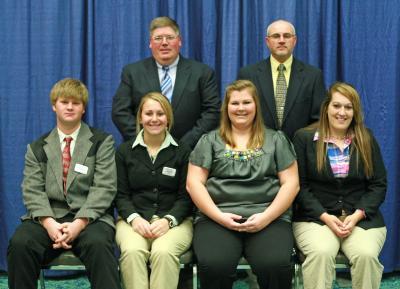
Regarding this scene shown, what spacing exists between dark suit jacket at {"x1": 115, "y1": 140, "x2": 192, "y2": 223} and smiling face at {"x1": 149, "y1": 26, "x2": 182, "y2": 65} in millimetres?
669

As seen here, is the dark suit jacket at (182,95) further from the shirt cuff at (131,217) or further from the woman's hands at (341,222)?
the woman's hands at (341,222)

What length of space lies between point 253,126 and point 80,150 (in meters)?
1.03

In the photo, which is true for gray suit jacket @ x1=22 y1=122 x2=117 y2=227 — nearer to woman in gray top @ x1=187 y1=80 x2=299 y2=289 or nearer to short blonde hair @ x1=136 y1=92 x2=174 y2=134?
short blonde hair @ x1=136 y1=92 x2=174 y2=134

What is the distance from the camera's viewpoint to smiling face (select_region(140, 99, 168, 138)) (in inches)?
127

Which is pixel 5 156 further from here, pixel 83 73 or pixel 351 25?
pixel 351 25

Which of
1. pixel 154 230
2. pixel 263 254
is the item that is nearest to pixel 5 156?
pixel 154 230

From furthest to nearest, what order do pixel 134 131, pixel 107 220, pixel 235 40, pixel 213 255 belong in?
1. pixel 235 40
2. pixel 134 131
3. pixel 107 220
4. pixel 213 255

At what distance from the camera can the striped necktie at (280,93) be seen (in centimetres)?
360

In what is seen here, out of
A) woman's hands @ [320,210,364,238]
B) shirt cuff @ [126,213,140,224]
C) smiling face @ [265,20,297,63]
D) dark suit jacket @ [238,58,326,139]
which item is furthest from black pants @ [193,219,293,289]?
smiling face @ [265,20,297,63]

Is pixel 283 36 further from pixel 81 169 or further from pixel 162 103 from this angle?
pixel 81 169

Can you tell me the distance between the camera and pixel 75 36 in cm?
397

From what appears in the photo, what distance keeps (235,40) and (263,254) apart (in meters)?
1.68

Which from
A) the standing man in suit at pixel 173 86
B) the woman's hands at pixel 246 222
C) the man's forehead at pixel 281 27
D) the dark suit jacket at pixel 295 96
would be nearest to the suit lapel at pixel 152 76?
the standing man in suit at pixel 173 86

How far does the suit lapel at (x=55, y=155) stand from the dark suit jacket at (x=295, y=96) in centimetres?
129
